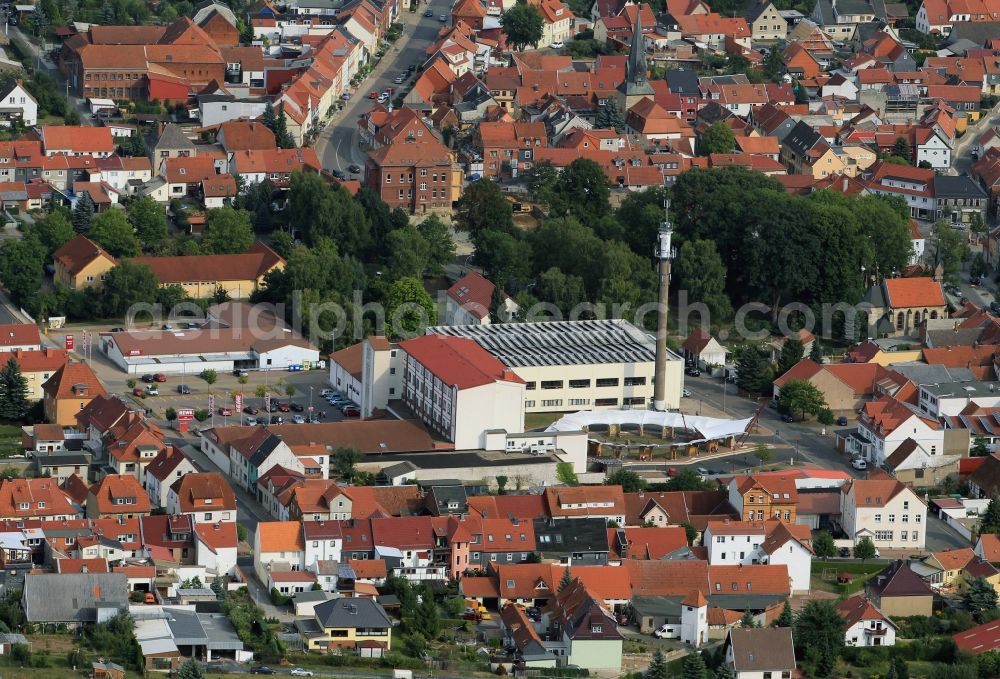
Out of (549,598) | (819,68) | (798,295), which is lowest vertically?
(549,598)

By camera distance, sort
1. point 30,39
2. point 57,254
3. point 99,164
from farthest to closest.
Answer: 1. point 30,39
2. point 99,164
3. point 57,254

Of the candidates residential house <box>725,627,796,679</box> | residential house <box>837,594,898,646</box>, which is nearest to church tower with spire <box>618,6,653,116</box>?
residential house <box>837,594,898,646</box>

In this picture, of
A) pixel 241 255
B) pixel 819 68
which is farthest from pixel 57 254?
pixel 819 68

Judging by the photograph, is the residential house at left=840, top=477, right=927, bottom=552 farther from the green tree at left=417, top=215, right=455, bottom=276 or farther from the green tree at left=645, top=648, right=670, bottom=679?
the green tree at left=417, top=215, right=455, bottom=276

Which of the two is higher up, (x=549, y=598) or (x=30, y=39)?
(x=30, y=39)

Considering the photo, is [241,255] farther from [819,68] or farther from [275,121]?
[819,68]

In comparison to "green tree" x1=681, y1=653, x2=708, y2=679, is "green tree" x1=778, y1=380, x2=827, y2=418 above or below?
above
